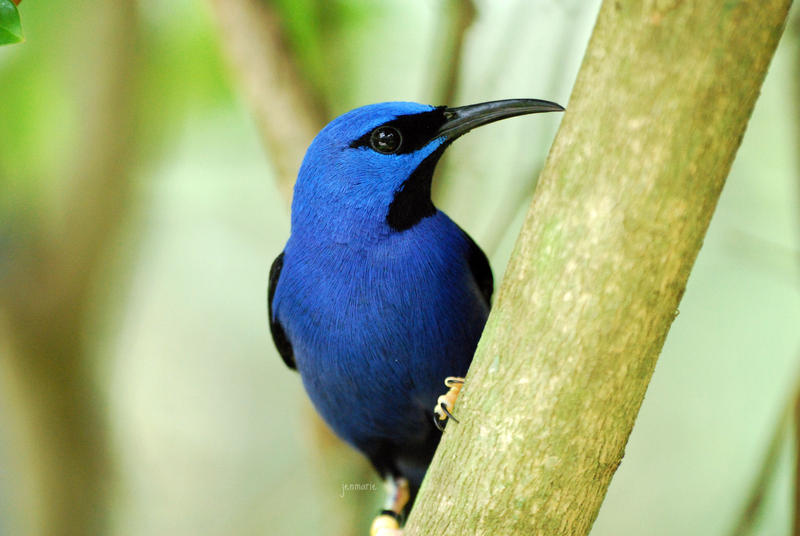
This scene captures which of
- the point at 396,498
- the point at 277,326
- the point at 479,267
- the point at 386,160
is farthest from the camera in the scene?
the point at 396,498

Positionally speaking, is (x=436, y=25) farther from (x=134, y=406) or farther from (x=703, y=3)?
(x=134, y=406)

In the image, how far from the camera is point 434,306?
3.09 metres

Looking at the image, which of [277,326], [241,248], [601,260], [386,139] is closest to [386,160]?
[386,139]

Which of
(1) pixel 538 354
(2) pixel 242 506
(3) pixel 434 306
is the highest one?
(1) pixel 538 354

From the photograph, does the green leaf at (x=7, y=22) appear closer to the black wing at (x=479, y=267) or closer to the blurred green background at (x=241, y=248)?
the black wing at (x=479, y=267)

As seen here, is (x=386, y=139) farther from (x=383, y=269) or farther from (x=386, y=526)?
(x=386, y=526)

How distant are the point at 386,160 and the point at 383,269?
44cm

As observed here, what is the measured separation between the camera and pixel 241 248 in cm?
750

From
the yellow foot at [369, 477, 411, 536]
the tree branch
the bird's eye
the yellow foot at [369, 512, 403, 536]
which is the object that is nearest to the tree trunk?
the bird's eye

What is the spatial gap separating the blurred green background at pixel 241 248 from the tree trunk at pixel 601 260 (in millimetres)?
2464

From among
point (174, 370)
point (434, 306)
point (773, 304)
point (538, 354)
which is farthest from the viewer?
point (174, 370)

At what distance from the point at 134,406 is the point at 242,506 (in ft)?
4.65

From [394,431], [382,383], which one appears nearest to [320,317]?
[382,383]

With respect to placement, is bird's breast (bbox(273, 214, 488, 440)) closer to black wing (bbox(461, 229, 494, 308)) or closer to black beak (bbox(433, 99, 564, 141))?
black wing (bbox(461, 229, 494, 308))
